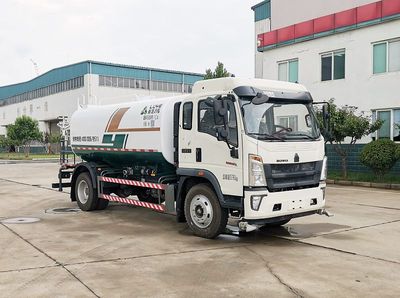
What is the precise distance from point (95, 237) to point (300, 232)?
392 centimetres

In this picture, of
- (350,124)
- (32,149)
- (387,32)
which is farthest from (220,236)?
(32,149)

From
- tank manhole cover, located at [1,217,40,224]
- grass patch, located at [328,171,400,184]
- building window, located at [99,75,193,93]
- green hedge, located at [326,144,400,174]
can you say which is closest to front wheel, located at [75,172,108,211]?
tank manhole cover, located at [1,217,40,224]

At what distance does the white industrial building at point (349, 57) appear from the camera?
17.9 m

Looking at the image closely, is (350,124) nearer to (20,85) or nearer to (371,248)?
(371,248)

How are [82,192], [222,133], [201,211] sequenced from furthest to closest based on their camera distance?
[82,192], [201,211], [222,133]

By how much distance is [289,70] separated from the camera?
880 inches

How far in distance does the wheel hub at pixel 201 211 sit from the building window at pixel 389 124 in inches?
476

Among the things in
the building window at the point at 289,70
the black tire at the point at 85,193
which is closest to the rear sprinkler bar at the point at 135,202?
the black tire at the point at 85,193

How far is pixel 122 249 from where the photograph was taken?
24.1ft

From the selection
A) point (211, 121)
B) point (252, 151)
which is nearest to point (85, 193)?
point (211, 121)

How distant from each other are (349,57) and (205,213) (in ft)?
45.7

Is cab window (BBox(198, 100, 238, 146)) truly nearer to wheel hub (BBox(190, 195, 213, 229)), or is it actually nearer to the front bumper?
the front bumper

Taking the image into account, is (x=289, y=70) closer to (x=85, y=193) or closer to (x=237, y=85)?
(x=85, y=193)

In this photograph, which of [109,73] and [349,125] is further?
[109,73]
